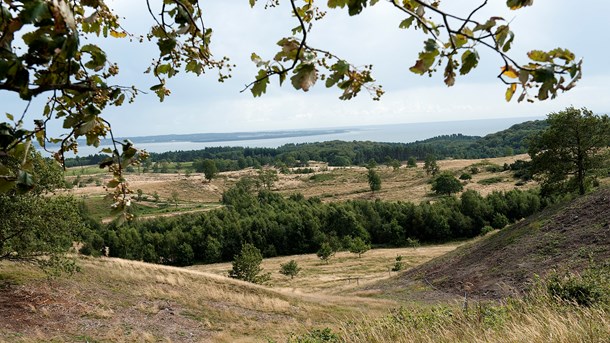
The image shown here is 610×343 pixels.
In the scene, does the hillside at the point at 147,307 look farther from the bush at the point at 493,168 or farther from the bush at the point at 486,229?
the bush at the point at 493,168

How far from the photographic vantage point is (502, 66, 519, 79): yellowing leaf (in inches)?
75.6

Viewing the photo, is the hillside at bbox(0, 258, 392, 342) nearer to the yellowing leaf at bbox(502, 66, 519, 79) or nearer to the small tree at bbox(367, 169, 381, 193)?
the yellowing leaf at bbox(502, 66, 519, 79)

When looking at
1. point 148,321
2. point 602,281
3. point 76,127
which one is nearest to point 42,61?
point 76,127

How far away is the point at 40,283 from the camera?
1950 cm

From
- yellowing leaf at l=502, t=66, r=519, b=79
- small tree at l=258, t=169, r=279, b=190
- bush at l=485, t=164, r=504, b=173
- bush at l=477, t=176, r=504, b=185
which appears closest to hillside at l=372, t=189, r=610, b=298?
yellowing leaf at l=502, t=66, r=519, b=79

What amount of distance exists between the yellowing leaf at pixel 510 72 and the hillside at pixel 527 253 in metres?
18.0

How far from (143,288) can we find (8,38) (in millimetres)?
23327

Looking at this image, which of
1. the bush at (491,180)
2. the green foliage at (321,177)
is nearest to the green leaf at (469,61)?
the bush at (491,180)

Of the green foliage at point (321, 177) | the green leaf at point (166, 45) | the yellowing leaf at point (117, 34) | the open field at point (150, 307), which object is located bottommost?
the green foliage at point (321, 177)

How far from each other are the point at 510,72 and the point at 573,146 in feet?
119

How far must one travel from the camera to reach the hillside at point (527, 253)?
20.1m

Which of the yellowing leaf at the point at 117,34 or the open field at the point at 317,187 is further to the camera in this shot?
the open field at the point at 317,187

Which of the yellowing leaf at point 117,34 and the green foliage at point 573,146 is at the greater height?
the yellowing leaf at point 117,34

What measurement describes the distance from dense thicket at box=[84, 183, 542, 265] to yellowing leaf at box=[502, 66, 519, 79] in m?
76.7
